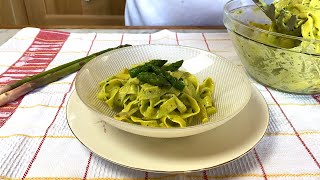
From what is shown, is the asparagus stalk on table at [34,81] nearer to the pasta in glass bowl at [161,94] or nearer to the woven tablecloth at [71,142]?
the woven tablecloth at [71,142]

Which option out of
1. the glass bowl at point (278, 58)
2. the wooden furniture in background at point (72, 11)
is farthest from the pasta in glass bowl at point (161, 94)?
the wooden furniture in background at point (72, 11)

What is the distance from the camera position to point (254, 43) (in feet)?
2.45

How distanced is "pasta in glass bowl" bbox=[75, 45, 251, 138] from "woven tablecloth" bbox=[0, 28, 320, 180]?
3.2 inches

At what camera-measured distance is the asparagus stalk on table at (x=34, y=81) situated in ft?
2.29

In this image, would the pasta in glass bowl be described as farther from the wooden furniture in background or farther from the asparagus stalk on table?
the wooden furniture in background

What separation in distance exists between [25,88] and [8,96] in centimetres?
4

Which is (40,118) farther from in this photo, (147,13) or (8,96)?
(147,13)

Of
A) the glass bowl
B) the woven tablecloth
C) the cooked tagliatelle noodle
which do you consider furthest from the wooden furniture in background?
the cooked tagliatelle noodle

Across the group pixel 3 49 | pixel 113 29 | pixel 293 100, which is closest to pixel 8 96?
pixel 3 49

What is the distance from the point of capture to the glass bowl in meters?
0.69

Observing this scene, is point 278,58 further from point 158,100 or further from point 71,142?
point 71,142

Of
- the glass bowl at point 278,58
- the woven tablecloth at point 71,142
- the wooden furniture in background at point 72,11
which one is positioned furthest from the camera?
the wooden furniture in background at point 72,11

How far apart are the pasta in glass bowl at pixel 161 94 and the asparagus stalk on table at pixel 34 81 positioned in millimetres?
168

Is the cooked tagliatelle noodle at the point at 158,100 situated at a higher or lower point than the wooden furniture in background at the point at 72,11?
higher
